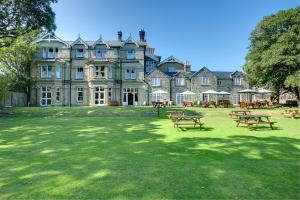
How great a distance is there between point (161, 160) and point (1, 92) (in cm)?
2764

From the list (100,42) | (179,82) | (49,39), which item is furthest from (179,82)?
(49,39)

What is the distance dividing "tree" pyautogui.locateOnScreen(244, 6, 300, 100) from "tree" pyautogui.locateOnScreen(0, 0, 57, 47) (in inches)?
1091

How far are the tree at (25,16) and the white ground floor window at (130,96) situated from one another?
20.2 metres

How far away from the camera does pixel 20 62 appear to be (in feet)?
136

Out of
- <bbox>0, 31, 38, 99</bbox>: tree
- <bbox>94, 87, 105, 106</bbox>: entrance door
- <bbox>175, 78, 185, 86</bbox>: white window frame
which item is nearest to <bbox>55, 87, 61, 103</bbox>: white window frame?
<bbox>0, 31, 38, 99</bbox>: tree

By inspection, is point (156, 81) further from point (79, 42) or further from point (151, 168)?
point (151, 168)

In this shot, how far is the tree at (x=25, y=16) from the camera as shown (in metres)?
22.2

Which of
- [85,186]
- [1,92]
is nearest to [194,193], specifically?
[85,186]

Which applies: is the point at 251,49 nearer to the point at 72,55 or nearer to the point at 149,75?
the point at 149,75

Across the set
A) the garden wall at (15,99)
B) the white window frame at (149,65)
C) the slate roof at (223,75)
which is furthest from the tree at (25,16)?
the slate roof at (223,75)

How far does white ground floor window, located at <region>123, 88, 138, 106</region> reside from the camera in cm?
4359

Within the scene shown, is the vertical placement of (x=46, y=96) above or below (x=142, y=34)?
below

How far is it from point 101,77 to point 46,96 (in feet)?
30.8

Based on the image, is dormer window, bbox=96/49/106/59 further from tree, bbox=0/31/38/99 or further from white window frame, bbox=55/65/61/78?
tree, bbox=0/31/38/99
